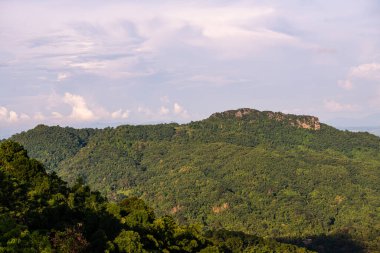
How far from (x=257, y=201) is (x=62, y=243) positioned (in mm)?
169991

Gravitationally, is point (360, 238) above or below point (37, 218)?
below

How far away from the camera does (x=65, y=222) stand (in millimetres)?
42781

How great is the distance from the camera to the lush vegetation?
29.5m

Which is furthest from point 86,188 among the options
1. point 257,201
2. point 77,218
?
point 257,201

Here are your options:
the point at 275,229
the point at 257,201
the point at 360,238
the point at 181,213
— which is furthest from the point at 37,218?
the point at 257,201

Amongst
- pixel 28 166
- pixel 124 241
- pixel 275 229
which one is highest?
pixel 28 166

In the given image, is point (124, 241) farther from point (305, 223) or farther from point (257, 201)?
point (257, 201)

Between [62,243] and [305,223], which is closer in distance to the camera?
[62,243]

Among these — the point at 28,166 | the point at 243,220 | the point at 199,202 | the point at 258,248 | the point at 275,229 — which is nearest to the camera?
the point at 28,166

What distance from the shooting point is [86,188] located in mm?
71812

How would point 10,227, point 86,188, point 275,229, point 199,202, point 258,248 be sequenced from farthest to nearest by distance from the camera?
point 199,202
point 275,229
point 258,248
point 86,188
point 10,227

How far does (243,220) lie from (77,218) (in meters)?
137

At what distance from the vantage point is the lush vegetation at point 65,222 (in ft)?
96.9

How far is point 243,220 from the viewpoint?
17912cm
